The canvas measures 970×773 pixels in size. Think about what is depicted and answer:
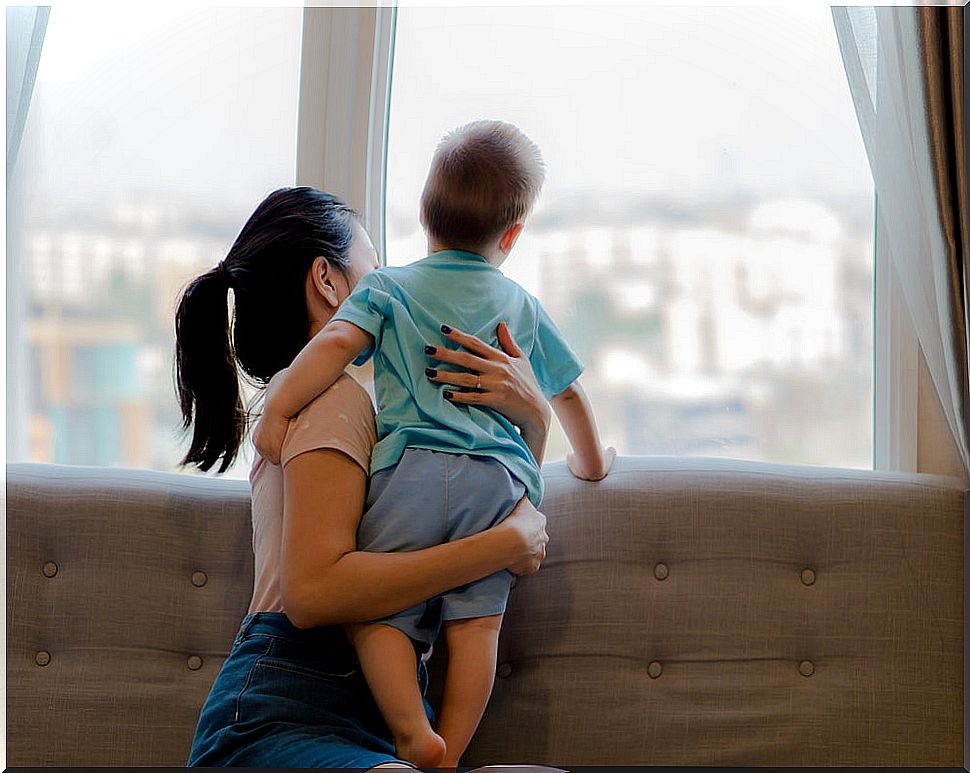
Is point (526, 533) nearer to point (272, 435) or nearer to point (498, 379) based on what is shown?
point (498, 379)

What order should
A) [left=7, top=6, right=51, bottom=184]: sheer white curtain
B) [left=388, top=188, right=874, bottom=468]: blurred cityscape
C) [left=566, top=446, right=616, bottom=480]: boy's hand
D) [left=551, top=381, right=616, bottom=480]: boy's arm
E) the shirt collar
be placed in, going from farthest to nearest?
[left=388, top=188, right=874, bottom=468]: blurred cityscape, [left=7, top=6, right=51, bottom=184]: sheer white curtain, [left=566, top=446, right=616, bottom=480]: boy's hand, [left=551, top=381, right=616, bottom=480]: boy's arm, the shirt collar

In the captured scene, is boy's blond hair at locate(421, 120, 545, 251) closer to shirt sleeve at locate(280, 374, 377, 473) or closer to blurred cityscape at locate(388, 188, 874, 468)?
shirt sleeve at locate(280, 374, 377, 473)

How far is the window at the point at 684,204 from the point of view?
6.80ft

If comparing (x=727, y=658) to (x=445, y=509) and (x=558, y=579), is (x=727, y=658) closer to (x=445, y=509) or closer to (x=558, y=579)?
(x=558, y=579)

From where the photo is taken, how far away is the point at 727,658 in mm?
1749

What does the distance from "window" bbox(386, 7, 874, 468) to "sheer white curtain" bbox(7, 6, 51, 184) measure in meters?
0.72

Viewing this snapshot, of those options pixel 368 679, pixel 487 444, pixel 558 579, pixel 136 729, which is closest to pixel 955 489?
pixel 558 579

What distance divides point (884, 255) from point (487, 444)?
1103 mm

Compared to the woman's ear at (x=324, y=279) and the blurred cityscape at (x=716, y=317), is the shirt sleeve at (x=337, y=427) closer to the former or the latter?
the woman's ear at (x=324, y=279)

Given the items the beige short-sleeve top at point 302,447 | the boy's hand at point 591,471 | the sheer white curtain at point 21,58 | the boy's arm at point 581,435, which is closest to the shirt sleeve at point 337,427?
the beige short-sleeve top at point 302,447

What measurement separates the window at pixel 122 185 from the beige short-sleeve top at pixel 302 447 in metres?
0.66

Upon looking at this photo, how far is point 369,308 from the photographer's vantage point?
4.87ft

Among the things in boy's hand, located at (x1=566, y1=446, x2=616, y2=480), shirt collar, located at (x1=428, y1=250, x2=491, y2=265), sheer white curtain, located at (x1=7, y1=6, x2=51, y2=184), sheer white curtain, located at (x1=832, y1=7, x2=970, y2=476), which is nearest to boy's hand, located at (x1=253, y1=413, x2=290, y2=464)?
shirt collar, located at (x1=428, y1=250, x2=491, y2=265)

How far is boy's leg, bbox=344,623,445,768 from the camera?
1360 mm
